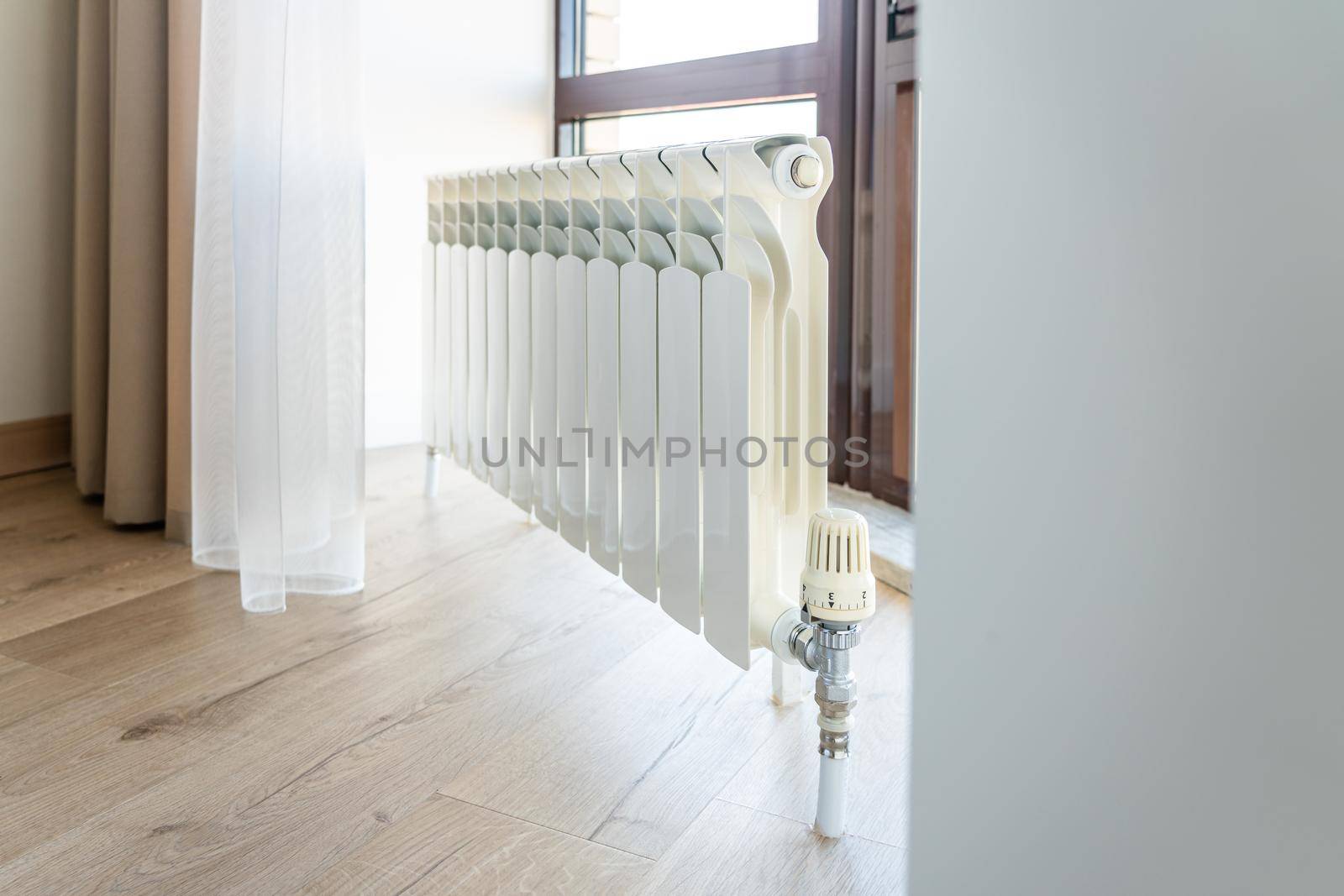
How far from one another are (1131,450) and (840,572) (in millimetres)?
600

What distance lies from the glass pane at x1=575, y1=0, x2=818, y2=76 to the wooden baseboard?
163 centimetres

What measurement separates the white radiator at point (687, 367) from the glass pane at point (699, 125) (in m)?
0.88

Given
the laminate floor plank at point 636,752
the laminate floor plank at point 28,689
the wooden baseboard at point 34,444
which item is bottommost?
the laminate floor plank at point 636,752

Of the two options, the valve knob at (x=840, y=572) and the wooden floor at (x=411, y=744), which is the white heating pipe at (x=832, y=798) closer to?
the wooden floor at (x=411, y=744)

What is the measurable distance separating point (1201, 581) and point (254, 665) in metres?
1.20

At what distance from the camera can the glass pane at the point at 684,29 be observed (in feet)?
7.32

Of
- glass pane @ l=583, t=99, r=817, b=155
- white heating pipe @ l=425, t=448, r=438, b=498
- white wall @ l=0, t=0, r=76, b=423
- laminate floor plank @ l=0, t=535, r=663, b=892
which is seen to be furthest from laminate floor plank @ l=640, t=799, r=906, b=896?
white wall @ l=0, t=0, r=76, b=423

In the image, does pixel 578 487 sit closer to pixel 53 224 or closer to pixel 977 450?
pixel 977 450

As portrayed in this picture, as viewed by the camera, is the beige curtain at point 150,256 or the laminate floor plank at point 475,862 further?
the beige curtain at point 150,256

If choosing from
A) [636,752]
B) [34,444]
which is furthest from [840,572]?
[34,444]

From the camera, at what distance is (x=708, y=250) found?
3.22 ft

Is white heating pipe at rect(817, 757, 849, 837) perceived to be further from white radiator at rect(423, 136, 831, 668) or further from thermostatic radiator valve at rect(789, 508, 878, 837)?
white radiator at rect(423, 136, 831, 668)

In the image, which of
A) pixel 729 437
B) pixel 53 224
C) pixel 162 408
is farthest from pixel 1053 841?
pixel 53 224

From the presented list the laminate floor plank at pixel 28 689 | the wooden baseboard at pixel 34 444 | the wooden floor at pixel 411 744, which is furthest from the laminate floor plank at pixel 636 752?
the wooden baseboard at pixel 34 444
